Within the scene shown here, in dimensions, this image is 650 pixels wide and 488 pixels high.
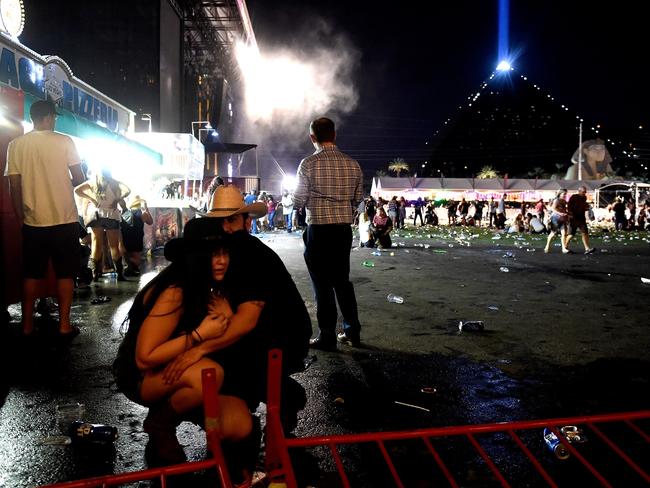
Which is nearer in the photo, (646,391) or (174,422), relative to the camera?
(174,422)

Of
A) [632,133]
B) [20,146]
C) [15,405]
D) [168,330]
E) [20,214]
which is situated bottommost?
[15,405]

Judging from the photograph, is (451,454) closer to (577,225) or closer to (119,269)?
(119,269)

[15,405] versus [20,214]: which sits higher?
[20,214]

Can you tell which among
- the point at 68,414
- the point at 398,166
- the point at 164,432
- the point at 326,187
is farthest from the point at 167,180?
the point at 398,166

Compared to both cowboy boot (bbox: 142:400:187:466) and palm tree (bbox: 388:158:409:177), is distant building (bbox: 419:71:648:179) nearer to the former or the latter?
palm tree (bbox: 388:158:409:177)

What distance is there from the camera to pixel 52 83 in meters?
7.56

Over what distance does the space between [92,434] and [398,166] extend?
88177mm

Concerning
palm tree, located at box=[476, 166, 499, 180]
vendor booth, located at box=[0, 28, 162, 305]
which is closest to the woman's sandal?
vendor booth, located at box=[0, 28, 162, 305]

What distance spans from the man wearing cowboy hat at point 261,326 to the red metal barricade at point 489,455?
14.5 inches

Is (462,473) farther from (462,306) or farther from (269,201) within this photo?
(269,201)

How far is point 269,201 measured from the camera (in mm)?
24250

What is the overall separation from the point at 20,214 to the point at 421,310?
13.5 ft

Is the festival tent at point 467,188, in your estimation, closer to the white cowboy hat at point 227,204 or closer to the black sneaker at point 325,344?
the black sneaker at point 325,344

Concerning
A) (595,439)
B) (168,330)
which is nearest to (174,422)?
(168,330)
